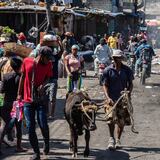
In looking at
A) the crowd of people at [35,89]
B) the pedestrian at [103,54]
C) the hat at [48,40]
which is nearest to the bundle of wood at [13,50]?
the crowd of people at [35,89]

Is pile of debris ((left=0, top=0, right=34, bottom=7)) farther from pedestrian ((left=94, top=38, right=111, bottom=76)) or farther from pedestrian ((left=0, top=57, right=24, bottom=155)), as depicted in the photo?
pedestrian ((left=0, top=57, right=24, bottom=155))

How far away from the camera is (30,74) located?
8.21m

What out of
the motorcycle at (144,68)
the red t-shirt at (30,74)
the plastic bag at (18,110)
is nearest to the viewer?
the red t-shirt at (30,74)

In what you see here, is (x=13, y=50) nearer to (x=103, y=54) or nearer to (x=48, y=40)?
(x=48, y=40)

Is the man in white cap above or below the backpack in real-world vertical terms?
above

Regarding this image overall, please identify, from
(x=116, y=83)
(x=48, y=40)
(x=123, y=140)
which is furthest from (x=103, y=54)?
(x=116, y=83)

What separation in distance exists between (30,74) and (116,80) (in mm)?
1709

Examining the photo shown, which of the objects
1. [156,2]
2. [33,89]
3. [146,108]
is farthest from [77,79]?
[156,2]

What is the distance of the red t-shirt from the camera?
8195 millimetres

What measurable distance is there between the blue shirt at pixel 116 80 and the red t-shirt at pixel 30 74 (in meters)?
1.30

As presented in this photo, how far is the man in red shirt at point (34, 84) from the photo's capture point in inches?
323

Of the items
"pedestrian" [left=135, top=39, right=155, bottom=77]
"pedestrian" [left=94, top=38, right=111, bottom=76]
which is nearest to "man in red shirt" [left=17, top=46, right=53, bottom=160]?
"pedestrian" [left=94, top=38, right=111, bottom=76]

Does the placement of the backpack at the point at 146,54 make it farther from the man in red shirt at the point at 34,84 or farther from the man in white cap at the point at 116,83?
the man in red shirt at the point at 34,84

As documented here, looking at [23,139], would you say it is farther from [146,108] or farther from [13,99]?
[146,108]
